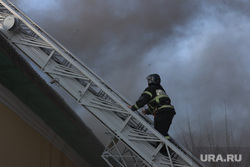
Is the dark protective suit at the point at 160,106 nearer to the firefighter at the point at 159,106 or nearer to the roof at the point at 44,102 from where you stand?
the firefighter at the point at 159,106

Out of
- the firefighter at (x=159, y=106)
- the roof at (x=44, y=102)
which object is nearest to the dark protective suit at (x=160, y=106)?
the firefighter at (x=159, y=106)

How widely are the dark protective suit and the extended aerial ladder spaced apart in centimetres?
27

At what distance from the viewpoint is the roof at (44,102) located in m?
7.21

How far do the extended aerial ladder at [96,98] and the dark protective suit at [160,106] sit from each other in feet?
0.89

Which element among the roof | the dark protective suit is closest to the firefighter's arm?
the dark protective suit

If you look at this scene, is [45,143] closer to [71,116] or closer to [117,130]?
[71,116]

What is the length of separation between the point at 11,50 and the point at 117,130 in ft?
9.60

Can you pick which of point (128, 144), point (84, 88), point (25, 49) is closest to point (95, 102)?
point (84, 88)

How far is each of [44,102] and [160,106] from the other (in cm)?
288

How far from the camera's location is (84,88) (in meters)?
6.71

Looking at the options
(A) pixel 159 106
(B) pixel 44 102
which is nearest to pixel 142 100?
(A) pixel 159 106

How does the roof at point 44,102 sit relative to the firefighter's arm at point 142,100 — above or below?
below

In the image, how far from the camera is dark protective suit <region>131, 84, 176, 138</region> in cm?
681

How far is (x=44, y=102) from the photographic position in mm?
7969
